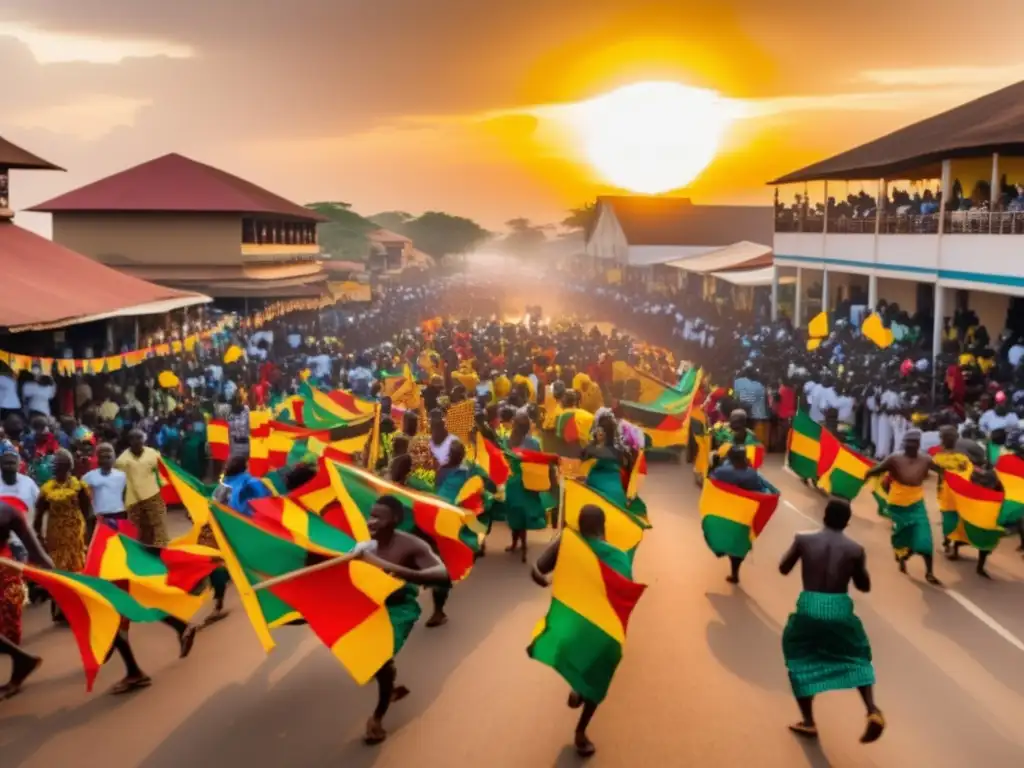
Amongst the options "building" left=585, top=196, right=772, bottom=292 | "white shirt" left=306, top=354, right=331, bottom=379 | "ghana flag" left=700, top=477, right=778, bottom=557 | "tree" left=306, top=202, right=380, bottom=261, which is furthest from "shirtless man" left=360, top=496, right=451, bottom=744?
"tree" left=306, top=202, right=380, bottom=261

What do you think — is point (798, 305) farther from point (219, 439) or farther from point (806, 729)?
point (806, 729)

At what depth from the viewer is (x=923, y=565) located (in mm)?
11500

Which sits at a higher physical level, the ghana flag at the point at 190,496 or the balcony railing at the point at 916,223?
the balcony railing at the point at 916,223

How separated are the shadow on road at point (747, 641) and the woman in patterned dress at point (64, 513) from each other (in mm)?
5143

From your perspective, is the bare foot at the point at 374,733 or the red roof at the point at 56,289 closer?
the bare foot at the point at 374,733

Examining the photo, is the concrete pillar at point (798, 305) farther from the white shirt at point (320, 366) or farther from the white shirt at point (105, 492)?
the white shirt at point (105, 492)

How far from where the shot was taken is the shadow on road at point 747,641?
27.6 feet

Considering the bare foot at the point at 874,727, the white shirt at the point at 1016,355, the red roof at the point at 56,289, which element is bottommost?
the bare foot at the point at 874,727

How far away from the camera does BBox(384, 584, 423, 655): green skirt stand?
729 centimetres

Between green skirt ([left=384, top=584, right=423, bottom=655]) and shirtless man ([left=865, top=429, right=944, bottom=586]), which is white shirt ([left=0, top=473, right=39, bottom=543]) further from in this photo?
shirtless man ([left=865, top=429, right=944, bottom=586])

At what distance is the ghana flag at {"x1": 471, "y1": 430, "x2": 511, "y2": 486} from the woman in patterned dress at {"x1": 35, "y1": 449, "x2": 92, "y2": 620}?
3.87 m

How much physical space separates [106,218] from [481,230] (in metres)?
126

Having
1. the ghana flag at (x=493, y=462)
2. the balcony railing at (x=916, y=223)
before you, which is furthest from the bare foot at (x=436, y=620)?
the balcony railing at (x=916, y=223)

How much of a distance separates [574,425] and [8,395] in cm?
775
